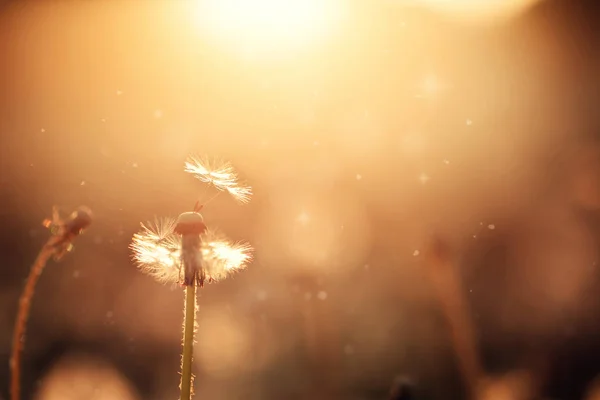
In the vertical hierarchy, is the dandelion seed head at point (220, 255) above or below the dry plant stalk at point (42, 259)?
above

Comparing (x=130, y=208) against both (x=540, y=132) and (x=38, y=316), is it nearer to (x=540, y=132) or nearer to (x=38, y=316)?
(x=38, y=316)

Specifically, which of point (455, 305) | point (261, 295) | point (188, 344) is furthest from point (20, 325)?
point (261, 295)

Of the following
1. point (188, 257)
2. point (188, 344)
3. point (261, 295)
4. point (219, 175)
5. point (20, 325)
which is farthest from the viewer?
point (261, 295)

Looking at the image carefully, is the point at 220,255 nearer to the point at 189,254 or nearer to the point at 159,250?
the point at 189,254

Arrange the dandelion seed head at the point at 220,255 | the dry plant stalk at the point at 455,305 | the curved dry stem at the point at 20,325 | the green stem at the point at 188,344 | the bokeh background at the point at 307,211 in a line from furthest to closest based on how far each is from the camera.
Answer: the bokeh background at the point at 307,211 < the dry plant stalk at the point at 455,305 < the dandelion seed head at the point at 220,255 < the green stem at the point at 188,344 < the curved dry stem at the point at 20,325

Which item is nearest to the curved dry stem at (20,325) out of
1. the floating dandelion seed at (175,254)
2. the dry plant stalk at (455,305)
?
the floating dandelion seed at (175,254)

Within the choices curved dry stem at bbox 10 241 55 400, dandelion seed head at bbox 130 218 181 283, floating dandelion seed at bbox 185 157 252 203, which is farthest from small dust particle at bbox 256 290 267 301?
curved dry stem at bbox 10 241 55 400

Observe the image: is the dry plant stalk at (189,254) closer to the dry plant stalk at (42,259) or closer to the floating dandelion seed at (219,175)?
the floating dandelion seed at (219,175)
